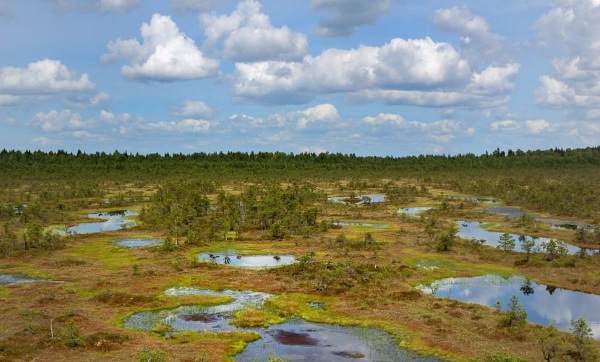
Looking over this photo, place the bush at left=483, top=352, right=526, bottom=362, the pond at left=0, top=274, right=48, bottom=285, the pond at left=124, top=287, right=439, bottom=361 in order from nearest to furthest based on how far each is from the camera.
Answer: the bush at left=483, top=352, right=526, bottom=362 < the pond at left=124, top=287, right=439, bottom=361 < the pond at left=0, top=274, right=48, bottom=285

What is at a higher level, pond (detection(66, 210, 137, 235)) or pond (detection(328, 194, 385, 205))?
pond (detection(328, 194, 385, 205))

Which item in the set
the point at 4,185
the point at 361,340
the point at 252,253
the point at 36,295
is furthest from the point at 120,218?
the point at 361,340

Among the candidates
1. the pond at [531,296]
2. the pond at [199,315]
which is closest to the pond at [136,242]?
the pond at [199,315]

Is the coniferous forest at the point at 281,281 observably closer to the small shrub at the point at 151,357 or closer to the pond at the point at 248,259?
the small shrub at the point at 151,357

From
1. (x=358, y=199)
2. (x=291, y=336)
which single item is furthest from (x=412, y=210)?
(x=291, y=336)

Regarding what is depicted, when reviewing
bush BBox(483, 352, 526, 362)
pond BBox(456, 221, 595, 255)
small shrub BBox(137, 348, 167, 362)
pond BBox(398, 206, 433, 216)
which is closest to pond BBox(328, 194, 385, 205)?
pond BBox(398, 206, 433, 216)

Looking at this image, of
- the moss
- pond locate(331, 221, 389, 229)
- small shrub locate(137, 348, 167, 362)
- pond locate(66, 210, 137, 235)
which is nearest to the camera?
small shrub locate(137, 348, 167, 362)

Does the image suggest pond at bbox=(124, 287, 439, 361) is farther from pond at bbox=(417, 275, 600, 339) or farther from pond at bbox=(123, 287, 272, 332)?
pond at bbox=(417, 275, 600, 339)
